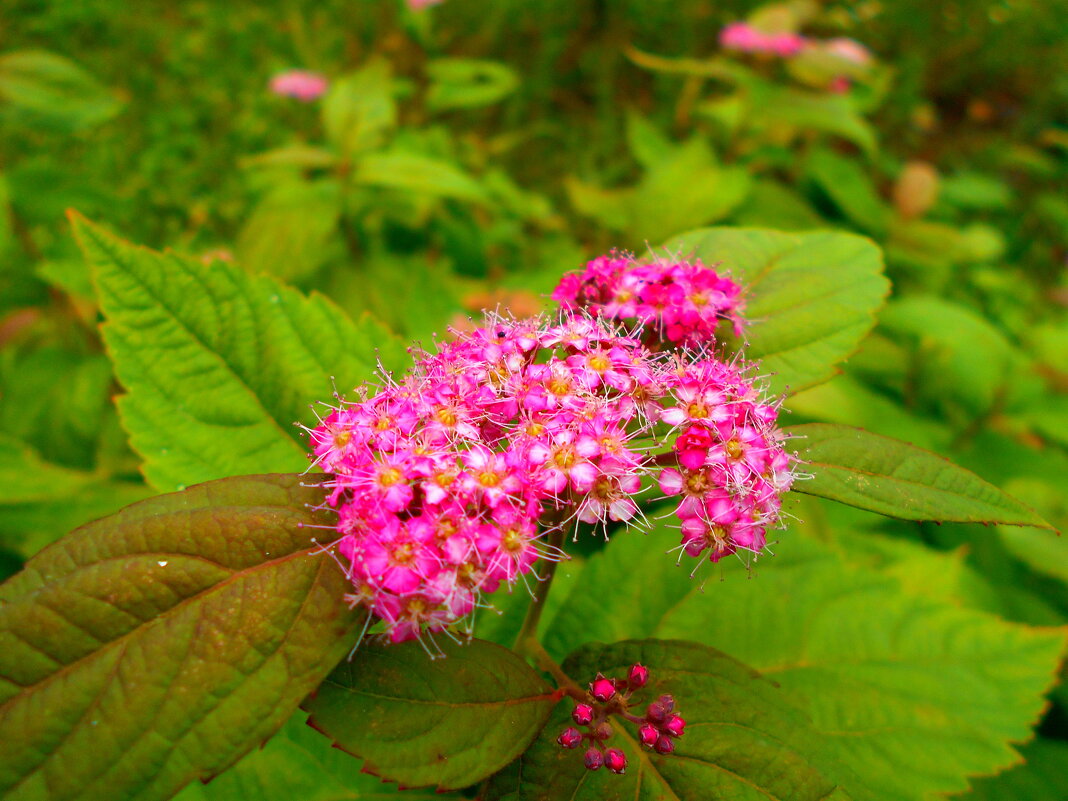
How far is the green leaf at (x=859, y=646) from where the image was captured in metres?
1.50

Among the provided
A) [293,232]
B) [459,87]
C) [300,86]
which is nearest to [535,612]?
[293,232]

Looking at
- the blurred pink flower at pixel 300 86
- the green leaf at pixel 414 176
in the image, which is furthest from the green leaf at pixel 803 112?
the blurred pink flower at pixel 300 86

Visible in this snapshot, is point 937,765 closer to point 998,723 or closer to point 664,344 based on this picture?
point 998,723

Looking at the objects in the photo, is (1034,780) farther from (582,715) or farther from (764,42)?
(764,42)

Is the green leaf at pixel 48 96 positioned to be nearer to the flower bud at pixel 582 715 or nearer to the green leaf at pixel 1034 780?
the flower bud at pixel 582 715

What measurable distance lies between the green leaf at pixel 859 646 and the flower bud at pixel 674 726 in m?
0.49

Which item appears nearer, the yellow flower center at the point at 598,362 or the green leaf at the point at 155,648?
the green leaf at the point at 155,648

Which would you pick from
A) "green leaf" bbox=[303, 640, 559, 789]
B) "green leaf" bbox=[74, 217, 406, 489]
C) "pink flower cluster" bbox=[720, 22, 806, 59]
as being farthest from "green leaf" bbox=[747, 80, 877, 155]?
"green leaf" bbox=[303, 640, 559, 789]

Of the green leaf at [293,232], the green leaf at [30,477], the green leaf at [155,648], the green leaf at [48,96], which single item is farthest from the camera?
the green leaf at [293,232]

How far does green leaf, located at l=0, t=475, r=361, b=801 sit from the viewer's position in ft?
2.60

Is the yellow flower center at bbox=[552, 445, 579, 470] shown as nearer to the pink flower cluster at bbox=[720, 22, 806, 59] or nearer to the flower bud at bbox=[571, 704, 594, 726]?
the flower bud at bbox=[571, 704, 594, 726]

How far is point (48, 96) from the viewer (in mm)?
2672

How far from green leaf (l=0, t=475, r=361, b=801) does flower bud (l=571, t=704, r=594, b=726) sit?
14.3 inches

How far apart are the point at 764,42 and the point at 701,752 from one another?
406cm
